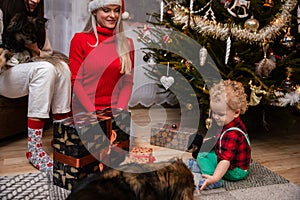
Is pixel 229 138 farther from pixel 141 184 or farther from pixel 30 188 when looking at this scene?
pixel 30 188

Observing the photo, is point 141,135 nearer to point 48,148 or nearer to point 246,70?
point 48,148

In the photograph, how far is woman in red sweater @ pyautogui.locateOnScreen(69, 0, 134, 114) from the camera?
151cm

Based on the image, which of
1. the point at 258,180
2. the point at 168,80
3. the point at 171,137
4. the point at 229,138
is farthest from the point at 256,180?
the point at 168,80

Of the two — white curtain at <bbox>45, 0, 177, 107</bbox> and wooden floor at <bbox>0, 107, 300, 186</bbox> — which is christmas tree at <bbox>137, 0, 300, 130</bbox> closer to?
wooden floor at <bbox>0, 107, 300, 186</bbox>

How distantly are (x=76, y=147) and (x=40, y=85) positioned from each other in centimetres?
38

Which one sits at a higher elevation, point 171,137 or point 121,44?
point 121,44

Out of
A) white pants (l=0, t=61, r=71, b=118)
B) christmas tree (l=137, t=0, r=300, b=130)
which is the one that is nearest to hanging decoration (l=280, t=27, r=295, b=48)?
christmas tree (l=137, t=0, r=300, b=130)

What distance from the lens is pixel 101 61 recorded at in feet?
5.09

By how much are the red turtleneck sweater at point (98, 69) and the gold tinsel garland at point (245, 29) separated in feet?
1.43

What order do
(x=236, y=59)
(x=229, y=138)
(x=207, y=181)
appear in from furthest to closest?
1. (x=236, y=59)
2. (x=229, y=138)
3. (x=207, y=181)

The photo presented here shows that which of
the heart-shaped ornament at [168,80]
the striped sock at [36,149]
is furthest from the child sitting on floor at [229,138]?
the striped sock at [36,149]

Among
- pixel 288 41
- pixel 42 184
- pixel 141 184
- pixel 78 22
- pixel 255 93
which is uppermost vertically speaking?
pixel 78 22

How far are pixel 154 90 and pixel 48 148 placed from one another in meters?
1.19

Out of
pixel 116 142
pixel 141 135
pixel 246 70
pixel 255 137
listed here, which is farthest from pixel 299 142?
pixel 116 142
